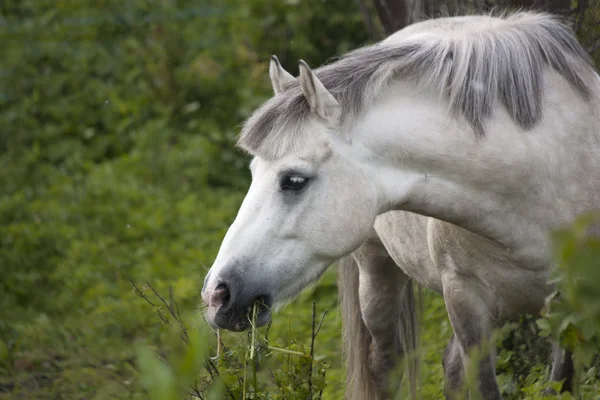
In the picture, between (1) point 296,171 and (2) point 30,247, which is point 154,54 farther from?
(1) point 296,171


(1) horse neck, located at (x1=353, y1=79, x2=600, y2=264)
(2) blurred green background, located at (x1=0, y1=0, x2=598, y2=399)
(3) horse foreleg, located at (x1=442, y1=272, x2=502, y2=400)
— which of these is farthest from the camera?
(2) blurred green background, located at (x1=0, y1=0, x2=598, y2=399)

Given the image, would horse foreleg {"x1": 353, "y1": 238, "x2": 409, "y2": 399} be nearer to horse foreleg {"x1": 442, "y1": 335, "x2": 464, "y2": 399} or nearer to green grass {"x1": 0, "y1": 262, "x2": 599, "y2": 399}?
green grass {"x1": 0, "y1": 262, "x2": 599, "y2": 399}

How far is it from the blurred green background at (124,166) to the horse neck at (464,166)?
4.53ft

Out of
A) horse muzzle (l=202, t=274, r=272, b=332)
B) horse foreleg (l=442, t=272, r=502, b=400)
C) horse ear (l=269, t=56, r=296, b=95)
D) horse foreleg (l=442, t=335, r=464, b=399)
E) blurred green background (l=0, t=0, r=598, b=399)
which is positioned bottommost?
blurred green background (l=0, t=0, r=598, b=399)

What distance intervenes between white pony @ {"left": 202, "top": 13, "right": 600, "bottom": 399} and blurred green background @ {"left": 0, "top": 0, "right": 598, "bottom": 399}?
1.32 metres

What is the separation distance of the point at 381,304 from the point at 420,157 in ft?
5.10

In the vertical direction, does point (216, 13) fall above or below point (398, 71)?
below

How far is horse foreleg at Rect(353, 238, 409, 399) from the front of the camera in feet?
13.0

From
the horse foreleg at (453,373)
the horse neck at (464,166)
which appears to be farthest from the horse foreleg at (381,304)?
the horse neck at (464,166)

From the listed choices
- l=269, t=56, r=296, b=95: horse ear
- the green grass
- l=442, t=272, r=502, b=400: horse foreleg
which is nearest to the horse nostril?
l=269, t=56, r=296, b=95: horse ear

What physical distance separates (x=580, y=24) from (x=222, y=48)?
4.98 meters

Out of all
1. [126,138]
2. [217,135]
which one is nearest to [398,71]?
[217,135]

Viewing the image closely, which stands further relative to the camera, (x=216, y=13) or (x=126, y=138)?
(x=216, y=13)

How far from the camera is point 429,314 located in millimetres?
4957
